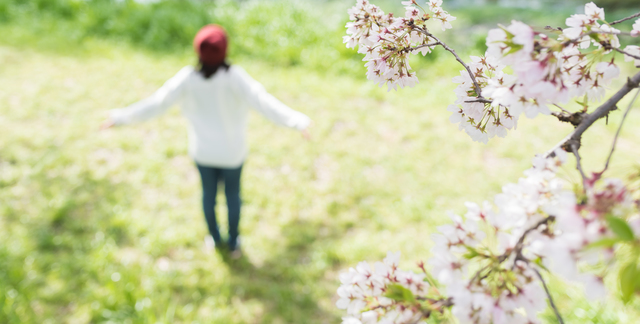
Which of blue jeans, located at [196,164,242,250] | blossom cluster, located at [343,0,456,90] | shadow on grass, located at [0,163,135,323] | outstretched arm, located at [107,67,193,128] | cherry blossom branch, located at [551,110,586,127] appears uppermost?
blossom cluster, located at [343,0,456,90]

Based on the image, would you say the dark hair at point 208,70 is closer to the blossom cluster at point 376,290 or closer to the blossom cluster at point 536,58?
the blossom cluster at point 376,290

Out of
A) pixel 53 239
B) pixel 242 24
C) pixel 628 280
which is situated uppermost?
pixel 242 24

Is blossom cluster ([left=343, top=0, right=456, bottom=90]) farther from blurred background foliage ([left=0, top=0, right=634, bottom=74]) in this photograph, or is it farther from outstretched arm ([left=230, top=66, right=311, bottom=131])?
blurred background foliage ([left=0, top=0, right=634, bottom=74])

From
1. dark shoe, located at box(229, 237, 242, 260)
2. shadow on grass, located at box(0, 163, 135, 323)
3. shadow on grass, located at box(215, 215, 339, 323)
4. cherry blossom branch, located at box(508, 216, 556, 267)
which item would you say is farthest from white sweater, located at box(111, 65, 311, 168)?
cherry blossom branch, located at box(508, 216, 556, 267)

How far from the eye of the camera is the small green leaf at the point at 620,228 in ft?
1.24

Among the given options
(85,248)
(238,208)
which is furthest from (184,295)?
(85,248)

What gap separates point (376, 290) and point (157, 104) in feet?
6.73

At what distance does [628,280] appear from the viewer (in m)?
0.38

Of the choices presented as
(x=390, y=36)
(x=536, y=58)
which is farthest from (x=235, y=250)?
(x=536, y=58)

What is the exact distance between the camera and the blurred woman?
7.29ft

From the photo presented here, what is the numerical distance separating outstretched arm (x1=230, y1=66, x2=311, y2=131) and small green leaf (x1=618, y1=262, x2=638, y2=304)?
2048mm

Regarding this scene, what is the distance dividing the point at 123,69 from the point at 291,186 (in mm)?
3790

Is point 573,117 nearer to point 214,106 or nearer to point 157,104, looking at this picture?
point 214,106

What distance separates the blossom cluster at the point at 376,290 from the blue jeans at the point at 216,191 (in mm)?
1829
